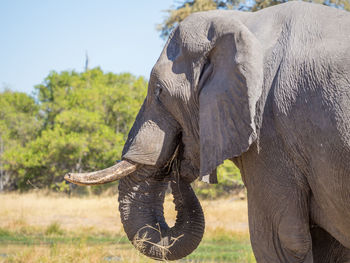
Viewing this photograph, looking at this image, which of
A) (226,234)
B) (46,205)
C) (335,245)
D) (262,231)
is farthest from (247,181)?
(46,205)

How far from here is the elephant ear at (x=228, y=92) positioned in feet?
10.5

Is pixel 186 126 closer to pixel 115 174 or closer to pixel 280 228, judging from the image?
pixel 115 174

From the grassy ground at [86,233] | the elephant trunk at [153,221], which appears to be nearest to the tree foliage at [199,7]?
the grassy ground at [86,233]

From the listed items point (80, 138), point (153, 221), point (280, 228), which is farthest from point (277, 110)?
point (80, 138)

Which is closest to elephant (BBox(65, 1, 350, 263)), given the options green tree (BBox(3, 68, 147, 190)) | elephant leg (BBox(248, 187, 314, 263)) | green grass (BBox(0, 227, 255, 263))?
elephant leg (BBox(248, 187, 314, 263))

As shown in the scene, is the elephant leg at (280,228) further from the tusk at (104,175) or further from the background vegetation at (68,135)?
the background vegetation at (68,135)

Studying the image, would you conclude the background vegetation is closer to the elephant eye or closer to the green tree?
the green tree

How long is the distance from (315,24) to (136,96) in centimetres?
2148

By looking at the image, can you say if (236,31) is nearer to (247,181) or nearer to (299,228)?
(247,181)

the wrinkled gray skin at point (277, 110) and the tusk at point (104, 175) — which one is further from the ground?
the wrinkled gray skin at point (277, 110)

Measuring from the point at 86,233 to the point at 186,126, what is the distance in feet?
29.0

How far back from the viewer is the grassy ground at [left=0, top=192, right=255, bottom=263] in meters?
6.92

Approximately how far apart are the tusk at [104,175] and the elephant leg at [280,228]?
0.94m

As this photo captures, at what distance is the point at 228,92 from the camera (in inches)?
131
